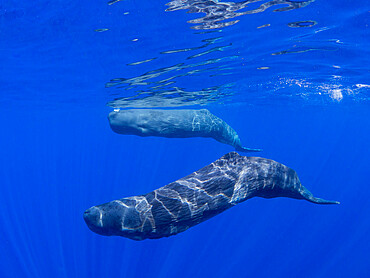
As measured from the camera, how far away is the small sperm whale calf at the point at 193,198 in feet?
16.9

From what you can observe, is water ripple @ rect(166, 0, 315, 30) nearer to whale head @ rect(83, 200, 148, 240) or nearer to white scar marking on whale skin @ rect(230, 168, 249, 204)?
white scar marking on whale skin @ rect(230, 168, 249, 204)

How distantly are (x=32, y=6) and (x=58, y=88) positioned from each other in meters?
13.9

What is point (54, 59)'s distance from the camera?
45.3 feet

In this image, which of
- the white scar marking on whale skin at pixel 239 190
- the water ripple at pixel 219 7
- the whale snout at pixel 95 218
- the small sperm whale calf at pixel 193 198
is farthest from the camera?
the water ripple at pixel 219 7

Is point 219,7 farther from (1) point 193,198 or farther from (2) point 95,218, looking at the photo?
(2) point 95,218

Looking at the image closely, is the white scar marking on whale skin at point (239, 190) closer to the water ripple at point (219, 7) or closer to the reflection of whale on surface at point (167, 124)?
the water ripple at point (219, 7)

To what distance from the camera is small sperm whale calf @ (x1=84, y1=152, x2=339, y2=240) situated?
16.9 feet

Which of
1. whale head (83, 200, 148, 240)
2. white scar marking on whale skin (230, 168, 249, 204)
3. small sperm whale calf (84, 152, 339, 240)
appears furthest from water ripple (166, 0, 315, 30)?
whale head (83, 200, 148, 240)

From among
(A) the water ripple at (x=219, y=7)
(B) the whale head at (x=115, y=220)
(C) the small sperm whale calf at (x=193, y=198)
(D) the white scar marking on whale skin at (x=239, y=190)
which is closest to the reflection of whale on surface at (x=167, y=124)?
(A) the water ripple at (x=219, y=7)

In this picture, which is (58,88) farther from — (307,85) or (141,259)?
(307,85)

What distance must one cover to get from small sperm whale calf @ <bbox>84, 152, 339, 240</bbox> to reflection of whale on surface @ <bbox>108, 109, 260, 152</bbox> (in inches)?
355

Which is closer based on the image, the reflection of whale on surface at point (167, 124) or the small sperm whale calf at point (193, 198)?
the small sperm whale calf at point (193, 198)

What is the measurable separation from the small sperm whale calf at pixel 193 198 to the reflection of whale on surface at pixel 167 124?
9026 mm

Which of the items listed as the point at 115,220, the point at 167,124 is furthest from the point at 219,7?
the point at 167,124
